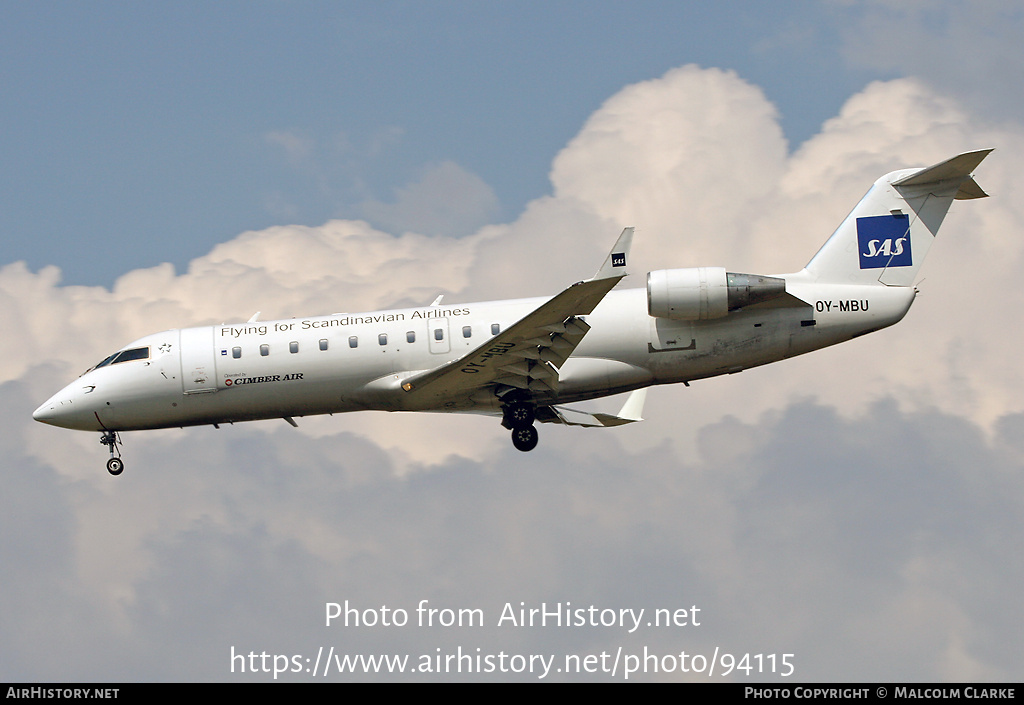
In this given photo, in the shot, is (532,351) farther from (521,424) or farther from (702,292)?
(702,292)

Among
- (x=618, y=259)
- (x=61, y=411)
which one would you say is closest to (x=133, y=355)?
(x=61, y=411)

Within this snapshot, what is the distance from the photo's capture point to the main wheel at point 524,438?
1169 inches

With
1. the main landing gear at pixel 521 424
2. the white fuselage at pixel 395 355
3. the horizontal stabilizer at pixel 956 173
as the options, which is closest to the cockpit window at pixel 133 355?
the white fuselage at pixel 395 355

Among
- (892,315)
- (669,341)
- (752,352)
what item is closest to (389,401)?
(669,341)

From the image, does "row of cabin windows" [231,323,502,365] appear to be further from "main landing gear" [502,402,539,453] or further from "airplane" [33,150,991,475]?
"main landing gear" [502,402,539,453]

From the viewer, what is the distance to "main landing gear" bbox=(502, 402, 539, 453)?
29.7 meters

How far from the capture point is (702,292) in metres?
28.2

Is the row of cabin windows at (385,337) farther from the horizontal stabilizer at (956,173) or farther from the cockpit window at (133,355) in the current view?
the horizontal stabilizer at (956,173)

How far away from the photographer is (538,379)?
2878 centimetres

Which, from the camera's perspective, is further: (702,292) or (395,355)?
(395,355)

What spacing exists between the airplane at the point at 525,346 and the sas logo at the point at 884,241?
36mm

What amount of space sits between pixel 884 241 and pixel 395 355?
41.7ft

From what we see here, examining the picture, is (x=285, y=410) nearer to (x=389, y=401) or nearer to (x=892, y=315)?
(x=389, y=401)

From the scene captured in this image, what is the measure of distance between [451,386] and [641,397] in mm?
6536
